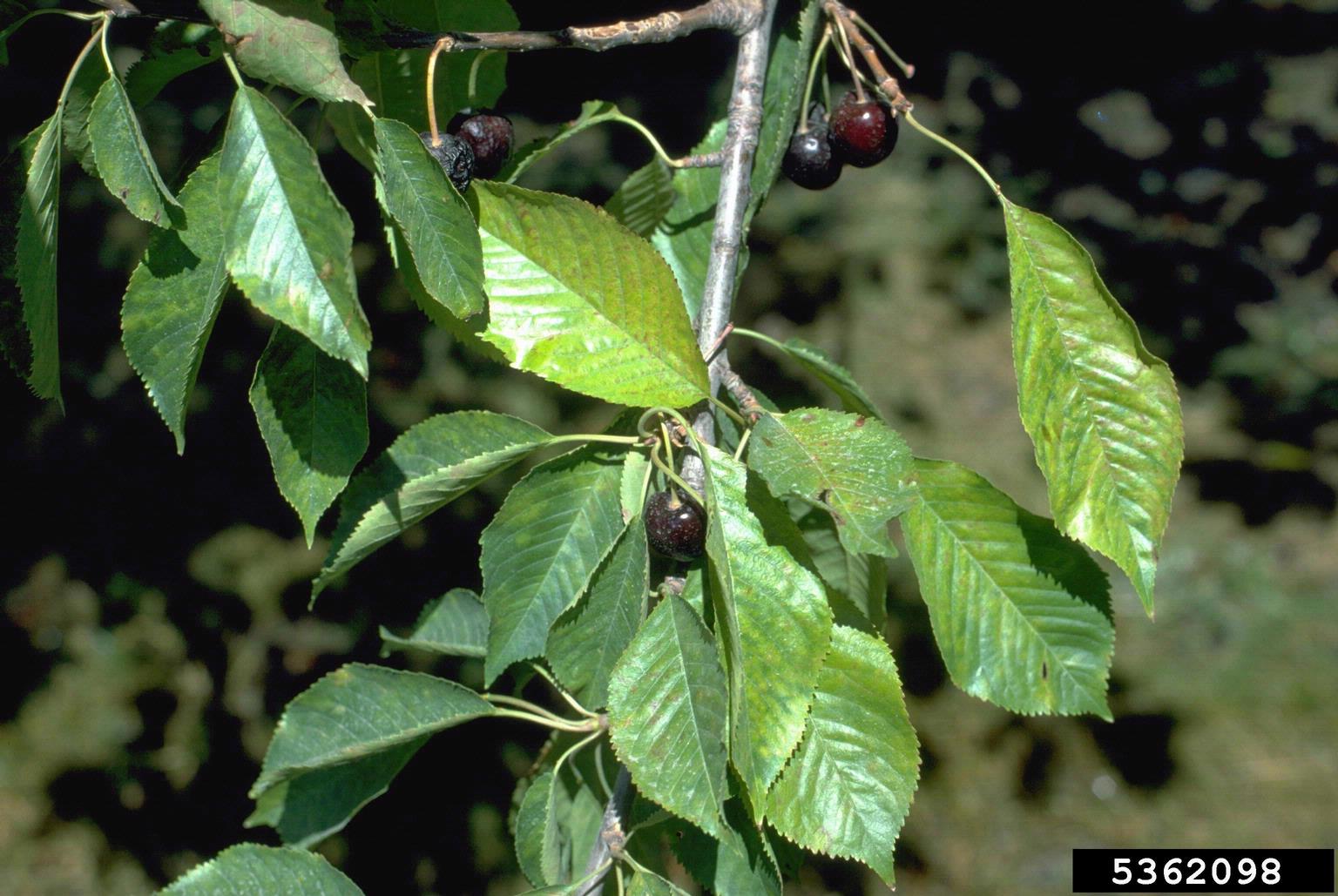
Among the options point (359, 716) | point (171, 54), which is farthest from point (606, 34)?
point (359, 716)

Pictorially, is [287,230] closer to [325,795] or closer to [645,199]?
[645,199]

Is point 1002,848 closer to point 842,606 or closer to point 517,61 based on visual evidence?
point 842,606

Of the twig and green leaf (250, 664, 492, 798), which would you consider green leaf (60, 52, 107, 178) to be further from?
green leaf (250, 664, 492, 798)

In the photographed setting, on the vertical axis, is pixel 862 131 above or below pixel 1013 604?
above

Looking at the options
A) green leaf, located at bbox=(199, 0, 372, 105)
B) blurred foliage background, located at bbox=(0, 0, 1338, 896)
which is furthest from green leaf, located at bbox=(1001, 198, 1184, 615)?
blurred foliage background, located at bbox=(0, 0, 1338, 896)

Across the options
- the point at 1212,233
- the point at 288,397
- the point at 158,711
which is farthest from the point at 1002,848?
the point at 288,397
